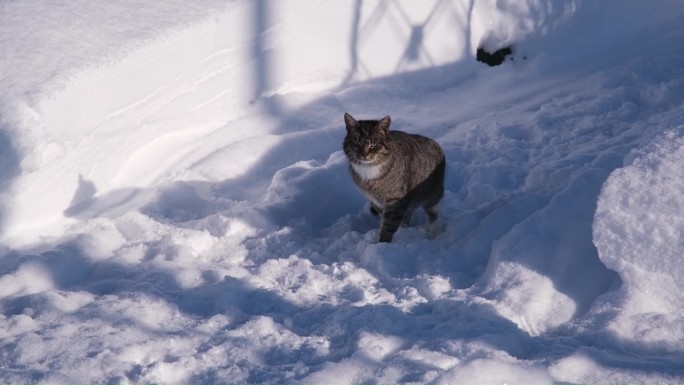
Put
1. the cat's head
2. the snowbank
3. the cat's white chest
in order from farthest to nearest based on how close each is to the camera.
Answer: the snowbank → the cat's white chest → the cat's head

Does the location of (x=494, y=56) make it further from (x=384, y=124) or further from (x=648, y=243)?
(x=648, y=243)

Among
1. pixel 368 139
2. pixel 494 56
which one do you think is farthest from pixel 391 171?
pixel 494 56

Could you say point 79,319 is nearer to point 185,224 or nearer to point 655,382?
point 185,224

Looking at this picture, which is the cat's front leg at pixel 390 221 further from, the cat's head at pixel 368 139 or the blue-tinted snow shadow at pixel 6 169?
the blue-tinted snow shadow at pixel 6 169

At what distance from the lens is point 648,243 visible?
11.1ft

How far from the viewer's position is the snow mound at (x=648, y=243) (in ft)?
10.6

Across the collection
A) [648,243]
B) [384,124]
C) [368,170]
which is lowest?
[648,243]

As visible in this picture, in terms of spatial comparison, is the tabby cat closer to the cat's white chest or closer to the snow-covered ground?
the cat's white chest

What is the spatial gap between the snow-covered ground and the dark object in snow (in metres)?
0.10

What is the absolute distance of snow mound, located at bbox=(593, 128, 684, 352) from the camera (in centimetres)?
322

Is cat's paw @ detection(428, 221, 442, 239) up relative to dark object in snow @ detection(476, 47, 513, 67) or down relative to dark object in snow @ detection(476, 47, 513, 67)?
down

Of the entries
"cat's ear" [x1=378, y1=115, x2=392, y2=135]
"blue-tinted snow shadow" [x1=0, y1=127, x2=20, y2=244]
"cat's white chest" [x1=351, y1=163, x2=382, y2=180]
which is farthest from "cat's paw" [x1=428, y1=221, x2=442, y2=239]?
"blue-tinted snow shadow" [x1=0, y1=127, x2=20, y2=244]

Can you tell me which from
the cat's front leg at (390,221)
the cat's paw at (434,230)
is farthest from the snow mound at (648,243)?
the cat's front leg at (390,221)

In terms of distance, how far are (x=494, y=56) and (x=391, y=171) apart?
301 cm
